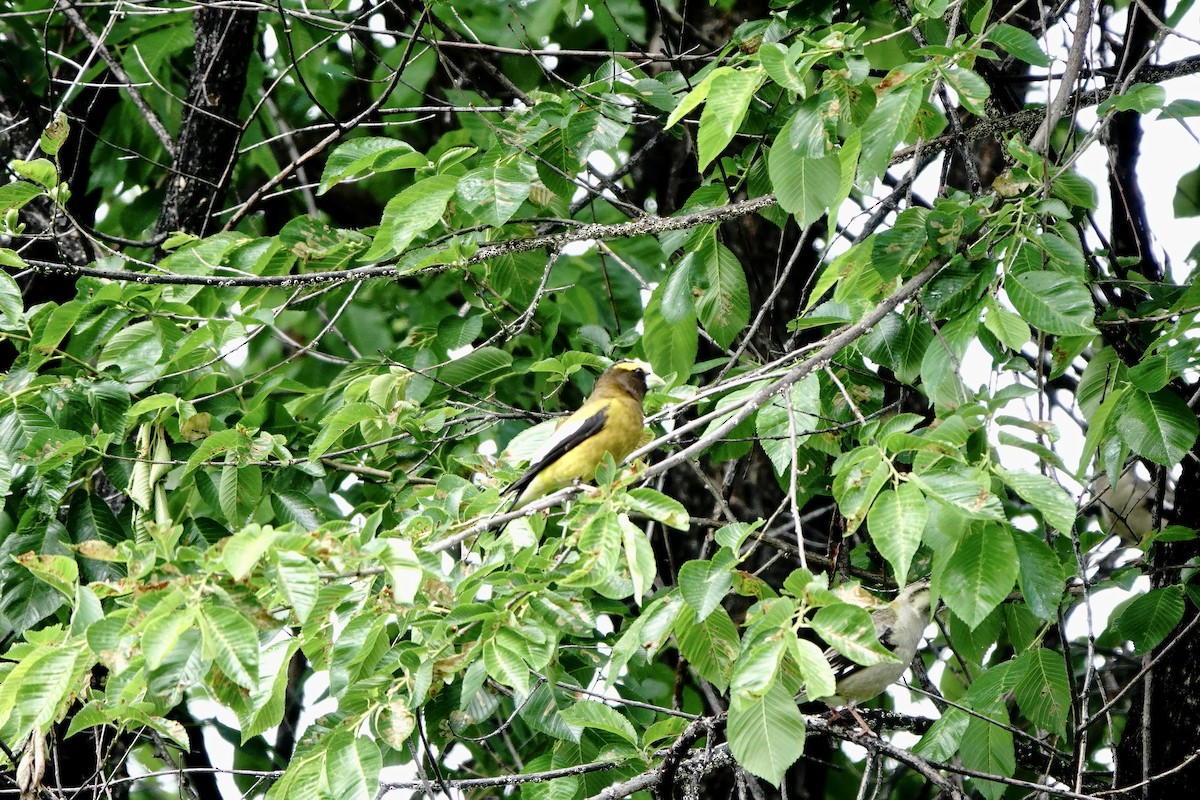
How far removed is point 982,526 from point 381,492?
11.8 feet

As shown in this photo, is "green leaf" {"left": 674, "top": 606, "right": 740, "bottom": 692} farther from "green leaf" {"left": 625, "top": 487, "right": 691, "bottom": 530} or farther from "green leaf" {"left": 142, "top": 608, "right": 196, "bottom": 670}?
"green leaf" {"left": 142, "top": 608, "right": 196, "bottom": 670}

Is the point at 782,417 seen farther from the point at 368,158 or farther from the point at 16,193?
the point at 16,193

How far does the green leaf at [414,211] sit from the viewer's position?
14.7 feet

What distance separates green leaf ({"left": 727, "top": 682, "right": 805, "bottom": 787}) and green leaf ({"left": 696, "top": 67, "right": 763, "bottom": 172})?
151cm

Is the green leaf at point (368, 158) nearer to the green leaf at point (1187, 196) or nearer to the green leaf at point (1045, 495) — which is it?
the green leaf at point (1045, 495)

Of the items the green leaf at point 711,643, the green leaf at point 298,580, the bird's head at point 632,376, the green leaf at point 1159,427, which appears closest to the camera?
the green leaf at point 298,580

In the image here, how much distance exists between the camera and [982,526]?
10.6 ft

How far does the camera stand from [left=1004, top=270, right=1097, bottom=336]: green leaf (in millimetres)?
3582

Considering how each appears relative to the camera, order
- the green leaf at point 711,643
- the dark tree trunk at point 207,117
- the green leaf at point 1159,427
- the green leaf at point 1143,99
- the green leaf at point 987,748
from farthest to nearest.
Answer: the dark tree trunk at point 207,117 → the green leaf at point 987,748 → the green leaf at point 1159,427 → the green leaf at point 1143,99 → the green leaf at point 711,643

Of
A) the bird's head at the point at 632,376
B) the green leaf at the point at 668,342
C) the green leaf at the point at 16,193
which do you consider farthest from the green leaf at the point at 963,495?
the green leaf at the point at 16,193

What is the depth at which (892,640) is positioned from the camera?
19.6 feet

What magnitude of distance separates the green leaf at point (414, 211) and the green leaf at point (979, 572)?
2212mm

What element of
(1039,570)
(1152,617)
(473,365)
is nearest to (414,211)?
(473,365)

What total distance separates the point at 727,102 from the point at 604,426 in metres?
2.79
